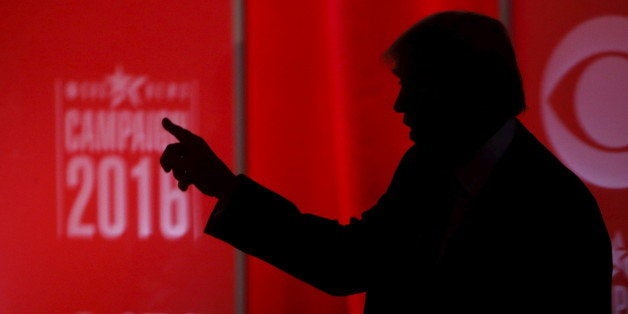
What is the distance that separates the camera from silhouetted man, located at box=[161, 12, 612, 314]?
986 mm

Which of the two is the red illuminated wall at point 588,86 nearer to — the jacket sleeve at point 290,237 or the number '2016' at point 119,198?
the number '2016' at point 119,198

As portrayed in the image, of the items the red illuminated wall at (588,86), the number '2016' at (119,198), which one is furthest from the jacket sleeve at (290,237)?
the red illuminated wall at (588,86)

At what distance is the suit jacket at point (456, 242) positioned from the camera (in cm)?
98

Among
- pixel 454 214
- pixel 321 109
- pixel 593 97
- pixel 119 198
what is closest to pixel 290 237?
pixel 454 214

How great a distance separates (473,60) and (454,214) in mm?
244

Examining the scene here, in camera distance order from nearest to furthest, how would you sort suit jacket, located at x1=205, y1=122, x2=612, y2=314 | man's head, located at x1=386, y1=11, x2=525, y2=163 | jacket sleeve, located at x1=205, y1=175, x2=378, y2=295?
suit jacket, located at x1=205, y1=122, x2=612, y2=314 < man's head, located at x1=386, y1=11, x2=525, y2=163 < jacket sleeve, located at x1=205, y1=175, x2=378, y2=295

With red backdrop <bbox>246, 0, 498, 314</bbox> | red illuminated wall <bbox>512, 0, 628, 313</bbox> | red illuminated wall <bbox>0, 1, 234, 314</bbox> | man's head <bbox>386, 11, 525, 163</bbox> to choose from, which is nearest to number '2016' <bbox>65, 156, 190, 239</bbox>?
red illuminated wall <bbox>0, 1, 234, 314</bbox>

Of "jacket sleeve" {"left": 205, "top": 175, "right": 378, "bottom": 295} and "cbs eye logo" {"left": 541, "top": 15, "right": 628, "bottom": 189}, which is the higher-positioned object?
"cbs eye logo" {"left": 541, "top": 15, "right": 628, "bottom": 189}

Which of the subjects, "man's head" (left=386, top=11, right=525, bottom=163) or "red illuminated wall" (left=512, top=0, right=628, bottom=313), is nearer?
"man's head" (left=386, top=11, right=525, bottom=163)

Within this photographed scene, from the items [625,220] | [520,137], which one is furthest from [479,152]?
[625,220]

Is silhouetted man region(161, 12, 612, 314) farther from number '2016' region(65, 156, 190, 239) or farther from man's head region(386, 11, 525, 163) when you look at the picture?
→ number '2016' region(65, 156, 190, 239)

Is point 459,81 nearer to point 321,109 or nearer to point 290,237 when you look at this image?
point 290,237

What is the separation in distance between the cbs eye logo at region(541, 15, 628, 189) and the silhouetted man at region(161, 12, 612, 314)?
1512 millimetres

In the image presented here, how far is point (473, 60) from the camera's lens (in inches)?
42.3
